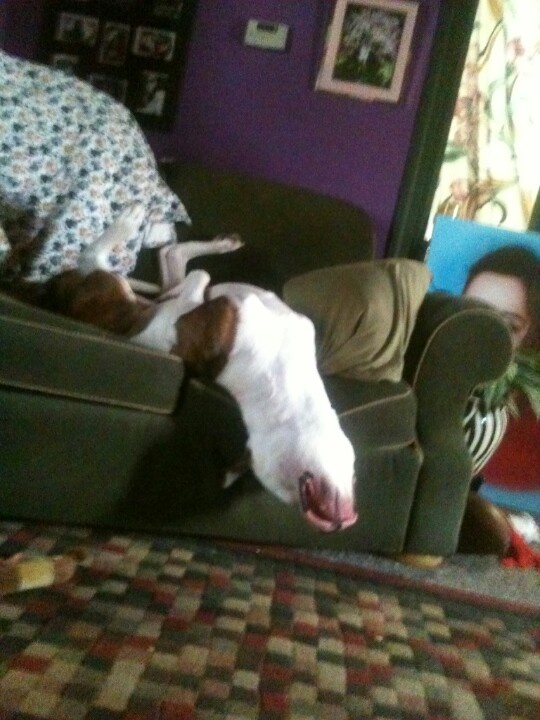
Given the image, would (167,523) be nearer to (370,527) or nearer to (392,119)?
(370,527)

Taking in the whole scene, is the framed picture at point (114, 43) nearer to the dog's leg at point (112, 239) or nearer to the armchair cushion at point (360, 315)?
the dog's leg at point (112, 239)

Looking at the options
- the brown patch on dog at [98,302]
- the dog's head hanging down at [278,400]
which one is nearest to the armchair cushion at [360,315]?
the dog's head hanging down at [278,400]

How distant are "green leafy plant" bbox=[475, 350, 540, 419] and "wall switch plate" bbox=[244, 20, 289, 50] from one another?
1.46m

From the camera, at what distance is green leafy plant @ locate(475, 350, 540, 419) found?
7.55ft

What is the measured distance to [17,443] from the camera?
1604 millimetres

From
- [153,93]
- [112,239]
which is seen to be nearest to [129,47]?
[153,93]

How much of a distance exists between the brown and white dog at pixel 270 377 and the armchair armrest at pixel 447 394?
29 cm

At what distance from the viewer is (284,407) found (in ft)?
5.29

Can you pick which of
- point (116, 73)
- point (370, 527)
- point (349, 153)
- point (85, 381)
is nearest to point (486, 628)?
point (370, 527)

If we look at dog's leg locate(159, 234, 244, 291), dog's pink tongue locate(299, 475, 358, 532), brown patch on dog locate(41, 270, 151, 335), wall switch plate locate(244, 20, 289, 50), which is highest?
wall switch plate locate(244, 20, 289, 50)

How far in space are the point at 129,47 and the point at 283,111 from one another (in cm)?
63

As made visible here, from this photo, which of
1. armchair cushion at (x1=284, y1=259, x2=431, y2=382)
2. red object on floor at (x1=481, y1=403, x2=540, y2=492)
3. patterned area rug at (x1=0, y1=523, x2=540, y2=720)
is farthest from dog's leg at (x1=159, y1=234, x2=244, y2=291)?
red object on floor at (x1=481, y1=403, x2=540, y2=492)

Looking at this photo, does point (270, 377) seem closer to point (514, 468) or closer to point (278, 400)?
point (278, 400)

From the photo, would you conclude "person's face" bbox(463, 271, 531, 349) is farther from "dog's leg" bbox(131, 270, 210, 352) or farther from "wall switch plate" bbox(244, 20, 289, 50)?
"dog's leg" bbox(131, 270, 210, 352)
